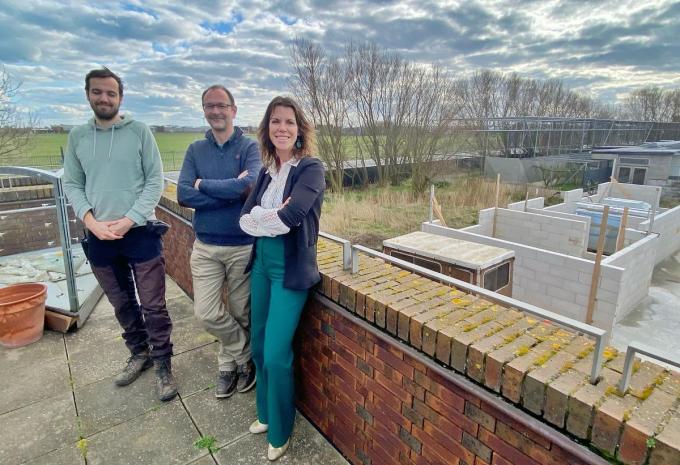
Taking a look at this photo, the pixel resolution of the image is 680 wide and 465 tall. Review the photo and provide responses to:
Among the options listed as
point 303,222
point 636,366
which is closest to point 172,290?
point 303,222

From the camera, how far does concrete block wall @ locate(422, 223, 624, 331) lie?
260 inches

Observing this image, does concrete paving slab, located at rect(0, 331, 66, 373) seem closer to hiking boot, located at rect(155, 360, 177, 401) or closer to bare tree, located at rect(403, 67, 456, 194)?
hiking boot, located at rect(155, 360, 177, 401)

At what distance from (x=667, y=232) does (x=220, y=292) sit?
43.1 ft

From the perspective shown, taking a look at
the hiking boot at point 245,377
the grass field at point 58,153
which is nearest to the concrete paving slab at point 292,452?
the hiking boot at point 245,377

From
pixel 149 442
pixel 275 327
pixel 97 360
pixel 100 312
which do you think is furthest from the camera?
pixel 100 312

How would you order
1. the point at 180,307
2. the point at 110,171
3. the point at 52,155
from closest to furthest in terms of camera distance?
the point at 110,171
the point at 180,307
the point at 52,155

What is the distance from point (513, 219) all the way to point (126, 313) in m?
9.77

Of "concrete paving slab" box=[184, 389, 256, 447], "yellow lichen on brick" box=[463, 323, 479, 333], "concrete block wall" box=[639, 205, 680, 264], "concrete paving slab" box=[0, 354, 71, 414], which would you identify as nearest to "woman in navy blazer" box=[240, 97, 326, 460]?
"concrete paving slab" box=[184, 389, 256, 447]

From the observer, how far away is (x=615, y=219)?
9.77 metres

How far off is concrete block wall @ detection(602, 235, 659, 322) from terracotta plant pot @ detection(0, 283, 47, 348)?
7.98m

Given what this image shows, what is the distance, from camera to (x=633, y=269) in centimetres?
764

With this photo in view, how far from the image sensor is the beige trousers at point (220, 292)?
2.28 metres

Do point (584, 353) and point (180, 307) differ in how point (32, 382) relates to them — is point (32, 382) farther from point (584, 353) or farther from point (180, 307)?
point (584, 353)

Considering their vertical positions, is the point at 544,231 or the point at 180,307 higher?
the point at 180,307
